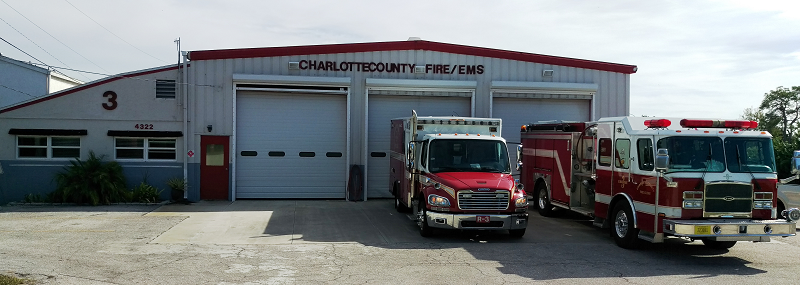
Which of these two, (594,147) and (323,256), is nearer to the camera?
(323,256)

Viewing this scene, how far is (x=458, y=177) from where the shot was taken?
13500mm

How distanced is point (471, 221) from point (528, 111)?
10.2 meters

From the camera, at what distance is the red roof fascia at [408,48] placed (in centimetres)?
2008

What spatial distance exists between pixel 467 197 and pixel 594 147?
3596 mm

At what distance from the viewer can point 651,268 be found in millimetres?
10664

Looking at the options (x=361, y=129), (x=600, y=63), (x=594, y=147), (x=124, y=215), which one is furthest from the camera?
(x=600, y=63)


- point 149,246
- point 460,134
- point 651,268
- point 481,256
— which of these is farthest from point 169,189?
point 651,268

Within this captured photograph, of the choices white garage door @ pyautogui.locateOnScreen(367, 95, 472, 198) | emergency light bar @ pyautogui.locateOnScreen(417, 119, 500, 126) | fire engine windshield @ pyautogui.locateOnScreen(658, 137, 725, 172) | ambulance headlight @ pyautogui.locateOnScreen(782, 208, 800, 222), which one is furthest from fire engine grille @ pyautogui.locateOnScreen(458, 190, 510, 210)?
white garage door @ pyautogui.locateOnScreen(367, 95, 472, 198)

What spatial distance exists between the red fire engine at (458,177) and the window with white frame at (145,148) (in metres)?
7.59

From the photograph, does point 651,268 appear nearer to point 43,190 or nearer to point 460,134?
point 460,134

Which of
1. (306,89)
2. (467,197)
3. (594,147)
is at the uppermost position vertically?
(306,89)

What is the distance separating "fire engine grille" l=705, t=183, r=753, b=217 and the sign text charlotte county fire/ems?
11094mm

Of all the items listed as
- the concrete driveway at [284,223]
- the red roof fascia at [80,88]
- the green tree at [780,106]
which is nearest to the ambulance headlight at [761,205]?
the concrete driveway at [284,223]

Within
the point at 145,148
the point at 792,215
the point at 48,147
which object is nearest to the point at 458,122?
the point at 792,215
